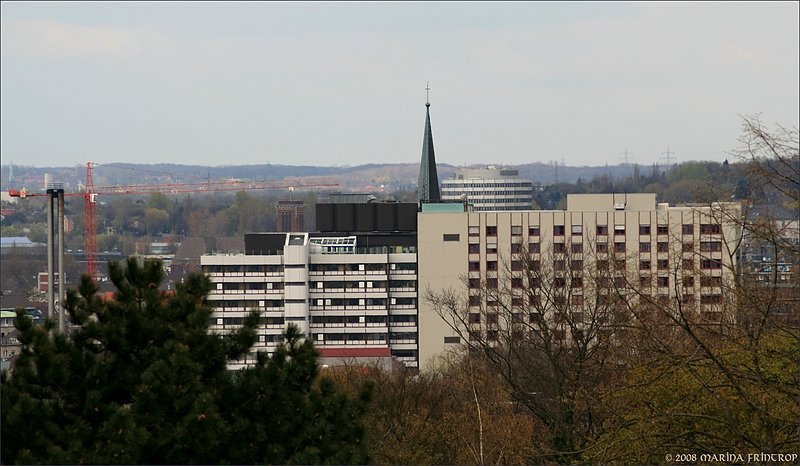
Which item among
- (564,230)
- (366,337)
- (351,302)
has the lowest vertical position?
(366,337)

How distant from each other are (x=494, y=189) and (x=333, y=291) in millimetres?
111978

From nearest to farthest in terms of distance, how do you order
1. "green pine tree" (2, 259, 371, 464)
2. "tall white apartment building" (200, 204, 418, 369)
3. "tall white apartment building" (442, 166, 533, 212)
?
"green pine tree" (2, 259, 371, 464)
"tall white apartment building" (200, 204, 418, 369)
"tall white apartment building" (442, 166, 533, 212)

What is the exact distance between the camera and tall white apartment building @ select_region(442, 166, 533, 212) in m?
187

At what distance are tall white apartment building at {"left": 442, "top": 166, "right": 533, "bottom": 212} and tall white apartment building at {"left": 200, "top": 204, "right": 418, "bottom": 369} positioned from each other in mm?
105258

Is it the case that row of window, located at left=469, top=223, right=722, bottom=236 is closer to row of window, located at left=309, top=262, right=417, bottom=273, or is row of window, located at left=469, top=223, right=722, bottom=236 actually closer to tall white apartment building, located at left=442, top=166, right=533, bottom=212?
row of window, located at left=309, top=262, right=417, bottom=273

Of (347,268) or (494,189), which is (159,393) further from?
(494,189)

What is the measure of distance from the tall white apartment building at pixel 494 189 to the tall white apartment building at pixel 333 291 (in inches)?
4144

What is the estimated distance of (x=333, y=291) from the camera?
260 ft

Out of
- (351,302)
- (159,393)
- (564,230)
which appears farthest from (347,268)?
(159,393)

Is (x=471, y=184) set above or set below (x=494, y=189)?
above

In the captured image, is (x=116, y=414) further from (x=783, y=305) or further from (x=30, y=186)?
(x=30, y=186)

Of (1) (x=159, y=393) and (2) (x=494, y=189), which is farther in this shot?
(2) (x=494, y=189)

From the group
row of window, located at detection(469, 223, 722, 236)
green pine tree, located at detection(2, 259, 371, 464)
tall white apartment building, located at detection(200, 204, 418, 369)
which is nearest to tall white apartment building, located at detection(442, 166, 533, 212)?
tall white apartment building, located at detection(200, 204, 418, 369)

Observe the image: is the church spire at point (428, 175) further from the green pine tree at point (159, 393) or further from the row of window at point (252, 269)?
the green pine tree at point (159, 393)
